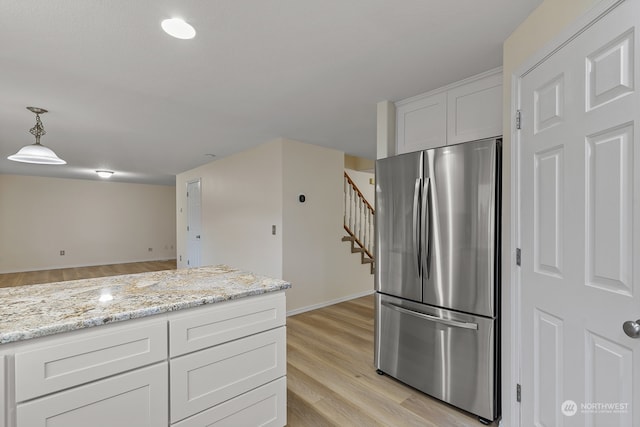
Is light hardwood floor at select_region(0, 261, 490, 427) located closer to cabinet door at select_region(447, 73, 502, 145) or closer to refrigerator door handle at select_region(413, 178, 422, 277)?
refrigerator door handle at select_region(413, 178, 422, 277)

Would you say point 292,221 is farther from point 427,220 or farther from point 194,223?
point 194,223

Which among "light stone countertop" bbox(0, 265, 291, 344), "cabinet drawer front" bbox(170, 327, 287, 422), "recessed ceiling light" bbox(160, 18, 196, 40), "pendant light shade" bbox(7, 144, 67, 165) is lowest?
"cabinet drawer front" bbox(170, 327, 287, 422)

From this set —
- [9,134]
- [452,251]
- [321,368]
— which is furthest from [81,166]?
[452,251]

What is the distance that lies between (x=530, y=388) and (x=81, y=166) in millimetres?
7622

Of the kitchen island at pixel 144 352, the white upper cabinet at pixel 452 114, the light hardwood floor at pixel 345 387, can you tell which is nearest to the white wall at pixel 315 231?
the light hardwood floor at pixel 345 387

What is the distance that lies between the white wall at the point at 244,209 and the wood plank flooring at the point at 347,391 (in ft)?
3.91

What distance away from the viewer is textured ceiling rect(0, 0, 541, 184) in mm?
1522

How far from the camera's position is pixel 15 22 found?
157 centimetres

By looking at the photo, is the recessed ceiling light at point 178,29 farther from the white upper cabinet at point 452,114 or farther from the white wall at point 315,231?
the white wall at point 315,231

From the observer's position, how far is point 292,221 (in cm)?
397

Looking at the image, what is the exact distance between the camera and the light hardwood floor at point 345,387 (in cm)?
193

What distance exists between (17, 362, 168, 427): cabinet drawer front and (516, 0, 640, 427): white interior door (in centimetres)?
182

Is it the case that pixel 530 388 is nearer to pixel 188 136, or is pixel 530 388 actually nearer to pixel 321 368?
pixel 321 368

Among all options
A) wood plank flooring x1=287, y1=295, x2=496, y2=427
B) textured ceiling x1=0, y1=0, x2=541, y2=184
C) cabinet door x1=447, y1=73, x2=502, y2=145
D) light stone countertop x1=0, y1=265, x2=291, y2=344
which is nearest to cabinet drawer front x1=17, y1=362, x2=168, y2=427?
light stone countertop x1=0, y1=265, x2=291, y2=344
